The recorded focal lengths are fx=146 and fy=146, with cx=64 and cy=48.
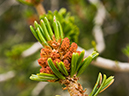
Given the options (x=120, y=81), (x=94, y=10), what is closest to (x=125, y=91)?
(x=120, y=81)

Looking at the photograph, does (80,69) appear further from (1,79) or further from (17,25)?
(17,25)

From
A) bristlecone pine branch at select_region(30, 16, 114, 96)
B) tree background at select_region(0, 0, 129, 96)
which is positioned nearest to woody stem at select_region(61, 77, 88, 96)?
bristlecone pine branch at select_region(30, 16, 114, 96)

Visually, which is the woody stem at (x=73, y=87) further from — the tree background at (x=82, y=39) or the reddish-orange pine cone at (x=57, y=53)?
the tree background at (x=82, y=39)

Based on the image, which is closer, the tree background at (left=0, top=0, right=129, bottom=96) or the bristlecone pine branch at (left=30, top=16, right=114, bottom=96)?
the bristlecone pine branch at (left=30, top=16, right=114, bottom=96)

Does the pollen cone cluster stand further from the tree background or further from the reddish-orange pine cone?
the tree background

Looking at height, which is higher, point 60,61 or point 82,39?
point 82,39

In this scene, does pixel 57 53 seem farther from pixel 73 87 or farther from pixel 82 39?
pixel 82 39

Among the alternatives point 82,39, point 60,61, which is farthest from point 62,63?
point 82,39
